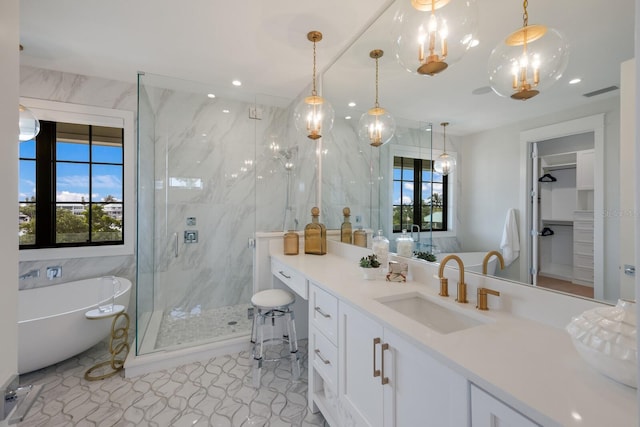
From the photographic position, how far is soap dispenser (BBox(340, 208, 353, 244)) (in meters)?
2.51

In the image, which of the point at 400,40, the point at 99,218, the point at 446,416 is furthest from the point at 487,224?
the point at 99,218

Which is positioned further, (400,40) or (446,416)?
(400,40)

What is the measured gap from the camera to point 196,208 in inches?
118

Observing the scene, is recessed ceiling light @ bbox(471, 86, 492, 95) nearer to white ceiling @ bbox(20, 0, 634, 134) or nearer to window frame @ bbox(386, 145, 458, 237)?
white ceiling @ bbox(20, 0, 634, 134)

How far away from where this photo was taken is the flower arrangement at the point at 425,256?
5.25 ft

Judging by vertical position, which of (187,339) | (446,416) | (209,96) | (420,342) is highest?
(209,96)

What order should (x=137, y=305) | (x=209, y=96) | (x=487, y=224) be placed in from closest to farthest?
(x=487, y=224) → (x=137, y=305) → (x=209, y=96)

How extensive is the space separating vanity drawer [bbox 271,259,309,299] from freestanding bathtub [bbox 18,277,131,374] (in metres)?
1.46

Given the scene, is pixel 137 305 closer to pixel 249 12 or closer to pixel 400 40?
pixel 249 12

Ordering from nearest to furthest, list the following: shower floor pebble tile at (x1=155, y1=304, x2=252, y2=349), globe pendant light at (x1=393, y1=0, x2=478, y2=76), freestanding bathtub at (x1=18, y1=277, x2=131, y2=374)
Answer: globe pendant light at (x1=393, y1=0, x2=478, y2=76) < freestanding bathtub at (x1=18, y1=277, x2=131, y2=374) < shower floor pebble tile at (x1=155, y1=304, x2=252, y2=349)

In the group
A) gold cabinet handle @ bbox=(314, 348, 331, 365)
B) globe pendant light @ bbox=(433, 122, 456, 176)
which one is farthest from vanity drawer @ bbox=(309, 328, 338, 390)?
globe pendant light @ bbox=(433, 122, 456, 176)

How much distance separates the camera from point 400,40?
4.11 ft

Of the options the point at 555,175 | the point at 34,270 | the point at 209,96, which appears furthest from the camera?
the point at 209,96

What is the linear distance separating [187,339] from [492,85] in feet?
9.51
